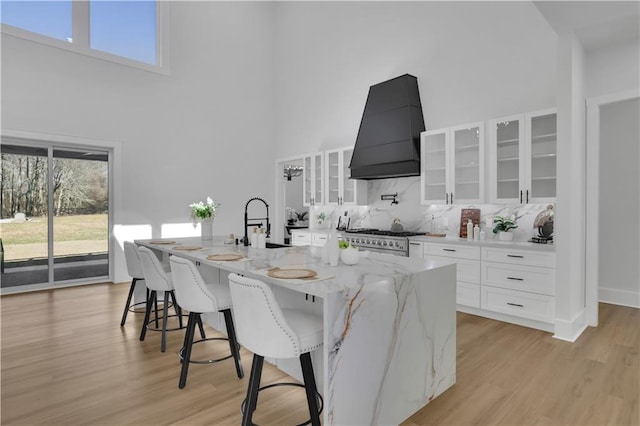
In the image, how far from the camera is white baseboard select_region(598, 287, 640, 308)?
180 inches

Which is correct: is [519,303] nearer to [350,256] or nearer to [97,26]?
[350,256]

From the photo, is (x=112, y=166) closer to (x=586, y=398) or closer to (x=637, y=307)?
(x=586, y=398)

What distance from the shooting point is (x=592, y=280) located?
3.80m

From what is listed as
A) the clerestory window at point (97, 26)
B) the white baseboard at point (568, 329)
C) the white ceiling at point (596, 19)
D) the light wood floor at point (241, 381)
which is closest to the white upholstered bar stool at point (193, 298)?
the light wood floor at point (241, 381)

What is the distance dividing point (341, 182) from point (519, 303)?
3.27 meters

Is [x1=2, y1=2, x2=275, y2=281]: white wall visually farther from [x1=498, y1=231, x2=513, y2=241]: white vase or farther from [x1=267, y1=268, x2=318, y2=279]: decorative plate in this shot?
[x1=498, y1=231, x2=513, y2=241]: white vase

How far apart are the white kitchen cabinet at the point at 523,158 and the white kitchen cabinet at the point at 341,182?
86.4 inches

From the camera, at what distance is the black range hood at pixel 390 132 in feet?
16.6

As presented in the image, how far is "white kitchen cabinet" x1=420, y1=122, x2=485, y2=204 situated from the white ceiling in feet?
4.11

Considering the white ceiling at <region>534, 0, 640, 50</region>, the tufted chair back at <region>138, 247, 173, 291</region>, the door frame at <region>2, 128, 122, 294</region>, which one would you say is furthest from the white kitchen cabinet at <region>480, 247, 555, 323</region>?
the door frame at <region>2, 128, 122, 294</region>

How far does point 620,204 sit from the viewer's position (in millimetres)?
4738

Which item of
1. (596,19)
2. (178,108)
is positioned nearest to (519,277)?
(596,19)

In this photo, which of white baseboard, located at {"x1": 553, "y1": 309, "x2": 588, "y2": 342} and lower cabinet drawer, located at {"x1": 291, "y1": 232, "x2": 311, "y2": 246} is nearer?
white baseboard, located at {"x1": 553, "y1": 309, "x2": 588, "y2": 342}

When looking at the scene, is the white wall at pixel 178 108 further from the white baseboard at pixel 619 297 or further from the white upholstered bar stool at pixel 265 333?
the white baseboard at pixel 619 297
